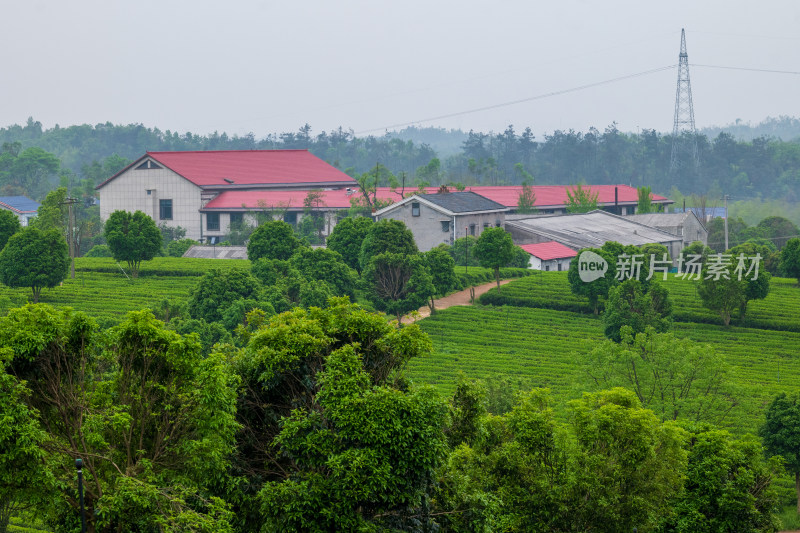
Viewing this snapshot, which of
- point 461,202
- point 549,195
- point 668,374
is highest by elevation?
point 549,195

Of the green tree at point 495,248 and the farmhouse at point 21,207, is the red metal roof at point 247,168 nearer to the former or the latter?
the farmhouse at point 21,207

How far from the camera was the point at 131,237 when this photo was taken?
142 feet

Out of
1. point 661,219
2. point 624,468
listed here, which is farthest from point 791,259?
point 624,468

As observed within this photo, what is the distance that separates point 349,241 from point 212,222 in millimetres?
26237

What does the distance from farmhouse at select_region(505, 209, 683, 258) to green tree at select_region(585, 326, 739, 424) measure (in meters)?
27.0

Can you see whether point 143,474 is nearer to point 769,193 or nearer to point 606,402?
point 606,402

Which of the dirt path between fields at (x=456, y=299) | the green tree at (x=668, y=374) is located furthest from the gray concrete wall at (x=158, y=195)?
the green tree at (x=668, y=374)

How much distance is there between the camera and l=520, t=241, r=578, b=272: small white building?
50594 millimetres

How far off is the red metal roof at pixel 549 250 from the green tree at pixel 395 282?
45.6 ft

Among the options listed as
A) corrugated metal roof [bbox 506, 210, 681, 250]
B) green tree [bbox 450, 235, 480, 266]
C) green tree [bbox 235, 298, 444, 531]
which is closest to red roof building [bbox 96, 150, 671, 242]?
corrugated metal roof [bbox 506, 210, 681, 250]

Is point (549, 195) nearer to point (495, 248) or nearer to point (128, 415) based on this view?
point (495, 248)

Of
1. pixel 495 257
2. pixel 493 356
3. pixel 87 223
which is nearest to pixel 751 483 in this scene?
pixel 493 356

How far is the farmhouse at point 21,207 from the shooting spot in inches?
2972

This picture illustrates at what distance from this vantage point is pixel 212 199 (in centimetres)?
6856
